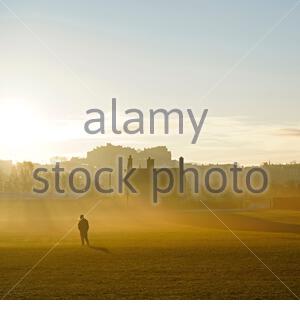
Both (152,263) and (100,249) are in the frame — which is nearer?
(152,263)

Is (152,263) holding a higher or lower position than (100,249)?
lower

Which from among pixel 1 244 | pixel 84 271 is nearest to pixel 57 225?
pixel 1 244

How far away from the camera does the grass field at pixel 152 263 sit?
20.0 meters

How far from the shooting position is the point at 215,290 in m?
20.0

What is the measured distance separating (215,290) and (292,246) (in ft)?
52.1

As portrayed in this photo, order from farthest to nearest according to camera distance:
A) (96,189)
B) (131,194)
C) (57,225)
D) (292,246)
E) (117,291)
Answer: (96,189) < (131,194) < (57,225) < (292,246) < (117,291)

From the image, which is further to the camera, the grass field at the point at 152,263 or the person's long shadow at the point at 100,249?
the person's long shadow at the point at 100,249

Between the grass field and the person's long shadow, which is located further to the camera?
the person's long shadow

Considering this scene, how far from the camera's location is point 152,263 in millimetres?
26656

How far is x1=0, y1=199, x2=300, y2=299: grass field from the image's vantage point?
2002 cm
